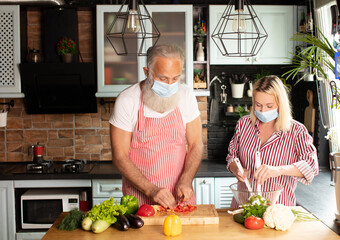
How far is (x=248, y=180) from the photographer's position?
2.43m

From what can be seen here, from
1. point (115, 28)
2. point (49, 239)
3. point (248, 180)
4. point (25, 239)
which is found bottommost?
point (25, 239)

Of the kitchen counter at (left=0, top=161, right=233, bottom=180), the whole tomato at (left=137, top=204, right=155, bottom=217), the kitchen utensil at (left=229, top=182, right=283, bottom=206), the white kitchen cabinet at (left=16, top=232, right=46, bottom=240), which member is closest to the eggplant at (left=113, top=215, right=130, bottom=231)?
the whole tomato at (left=137, top=204, right=155, bottom=217)

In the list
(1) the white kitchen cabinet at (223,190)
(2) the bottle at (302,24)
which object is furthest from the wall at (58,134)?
(2) the bottle at (302,24)

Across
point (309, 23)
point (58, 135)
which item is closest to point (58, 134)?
point (58, 135)

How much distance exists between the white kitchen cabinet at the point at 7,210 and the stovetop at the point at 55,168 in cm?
16

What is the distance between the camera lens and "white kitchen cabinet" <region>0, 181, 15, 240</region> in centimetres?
386

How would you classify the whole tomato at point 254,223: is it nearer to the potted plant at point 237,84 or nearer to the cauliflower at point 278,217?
the cauliflower at point 278,217

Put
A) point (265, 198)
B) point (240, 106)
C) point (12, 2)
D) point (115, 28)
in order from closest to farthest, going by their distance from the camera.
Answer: point (265, 198)
point (12, 2)
point (115, 28)
point (240, 106)

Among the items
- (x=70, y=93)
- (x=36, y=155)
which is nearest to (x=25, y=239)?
(x=36, y=155)

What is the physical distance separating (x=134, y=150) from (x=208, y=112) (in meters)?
2.01

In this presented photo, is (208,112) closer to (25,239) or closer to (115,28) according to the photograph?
(115,28)

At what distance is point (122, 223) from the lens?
2043mm

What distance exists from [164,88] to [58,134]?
7.64 feet

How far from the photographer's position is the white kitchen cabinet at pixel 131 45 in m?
4.01
